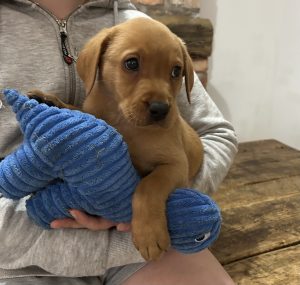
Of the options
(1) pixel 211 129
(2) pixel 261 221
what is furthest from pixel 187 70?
(2) pixel 261 221

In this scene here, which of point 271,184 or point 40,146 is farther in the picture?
point 271,184

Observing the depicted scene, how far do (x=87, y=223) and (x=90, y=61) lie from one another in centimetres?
40

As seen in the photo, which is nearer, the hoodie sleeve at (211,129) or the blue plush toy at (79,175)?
the blue plush toy at (79,175)

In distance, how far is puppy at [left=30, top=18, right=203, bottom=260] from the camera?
938 millimetres

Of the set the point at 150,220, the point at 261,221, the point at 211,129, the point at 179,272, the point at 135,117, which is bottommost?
the point at 261,221

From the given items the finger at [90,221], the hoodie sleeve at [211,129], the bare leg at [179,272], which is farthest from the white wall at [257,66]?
the finger at [90,221]

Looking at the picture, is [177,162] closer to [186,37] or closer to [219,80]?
[186,37]

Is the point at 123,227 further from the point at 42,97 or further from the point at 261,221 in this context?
the point at 261,221

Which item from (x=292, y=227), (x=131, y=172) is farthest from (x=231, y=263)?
(x=131, y=172)

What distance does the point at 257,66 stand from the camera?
10.3 ft

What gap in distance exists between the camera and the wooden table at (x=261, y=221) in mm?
1473

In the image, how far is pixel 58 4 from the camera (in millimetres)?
1344

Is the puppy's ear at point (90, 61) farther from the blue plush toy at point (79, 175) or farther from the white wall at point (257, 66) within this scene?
the white wall at point (257, 66)

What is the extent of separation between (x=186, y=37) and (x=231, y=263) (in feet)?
4.35
